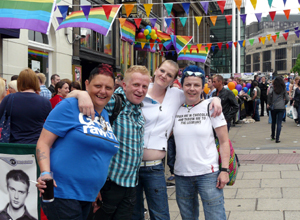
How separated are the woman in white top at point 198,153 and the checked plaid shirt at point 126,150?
43 centimetres

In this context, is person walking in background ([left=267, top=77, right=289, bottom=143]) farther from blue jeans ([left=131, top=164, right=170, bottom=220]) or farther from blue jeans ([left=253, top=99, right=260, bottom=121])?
blue jeans ([left=131, top=164, right=170, bottom=220])

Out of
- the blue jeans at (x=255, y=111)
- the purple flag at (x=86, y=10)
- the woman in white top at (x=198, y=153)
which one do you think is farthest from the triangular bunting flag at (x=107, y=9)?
the blue jeans at (x=255, y=111)

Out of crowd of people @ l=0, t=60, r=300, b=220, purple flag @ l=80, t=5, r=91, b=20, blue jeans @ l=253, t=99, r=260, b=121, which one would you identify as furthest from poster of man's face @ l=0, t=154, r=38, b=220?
blue jeans @ l=253, t=99, r=260, b=121

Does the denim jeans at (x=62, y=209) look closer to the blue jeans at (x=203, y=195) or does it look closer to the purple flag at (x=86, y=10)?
the blue jeans at (x=203, y=195)

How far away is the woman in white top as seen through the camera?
296 centimetres

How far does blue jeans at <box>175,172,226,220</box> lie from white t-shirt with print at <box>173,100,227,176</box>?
68 millimetres

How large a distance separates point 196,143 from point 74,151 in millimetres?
1160

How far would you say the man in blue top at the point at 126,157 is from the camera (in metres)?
2.79

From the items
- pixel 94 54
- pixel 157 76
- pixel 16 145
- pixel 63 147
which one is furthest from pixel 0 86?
pixel 94 54

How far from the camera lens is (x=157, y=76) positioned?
3252mm

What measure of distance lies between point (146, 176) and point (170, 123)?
0.53 metres

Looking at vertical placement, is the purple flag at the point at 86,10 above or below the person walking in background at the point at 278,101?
above

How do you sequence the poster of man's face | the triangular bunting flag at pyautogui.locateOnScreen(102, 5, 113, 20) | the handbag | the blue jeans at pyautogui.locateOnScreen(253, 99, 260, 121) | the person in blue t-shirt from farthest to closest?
the blue jeans at pyautogui.locateOnScreen(253, 99, 260, 121) → the triangular bunting flag at pyautogui.locateOnScreen(102, 5, 113, 20) → the handbag → the poster of man's face → the person in blue t-shirt

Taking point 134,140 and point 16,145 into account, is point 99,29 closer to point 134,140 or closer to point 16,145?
point 16,145
